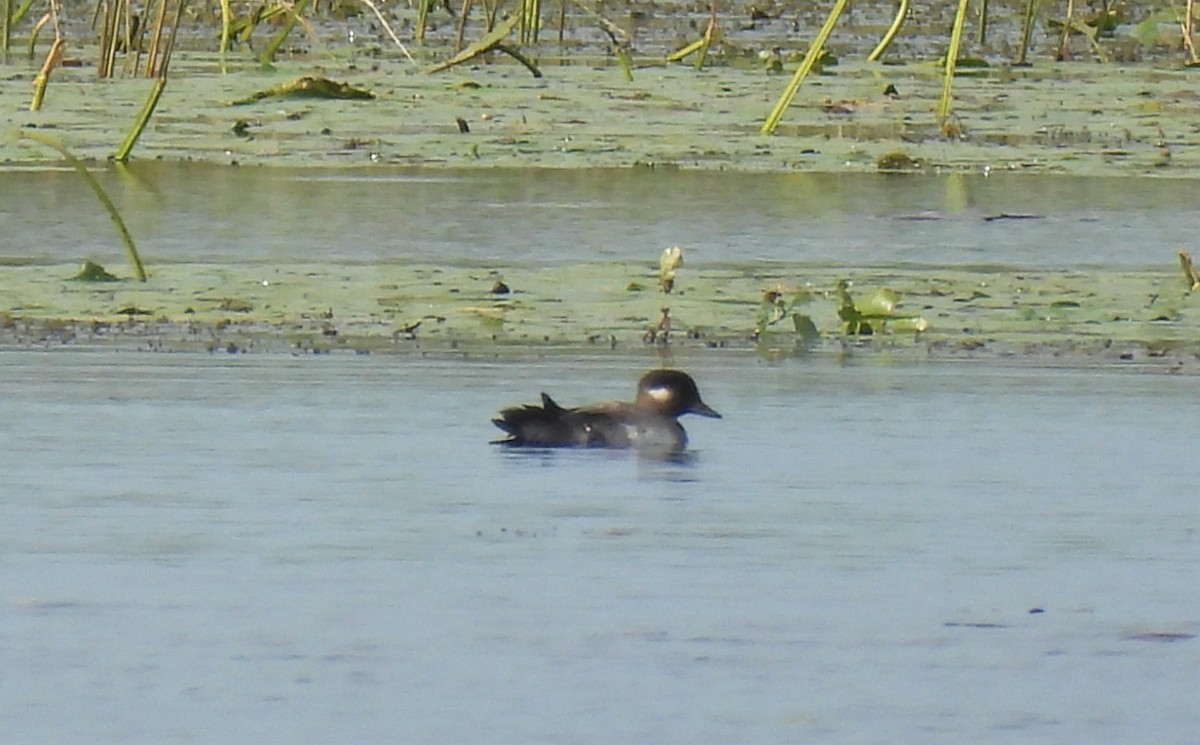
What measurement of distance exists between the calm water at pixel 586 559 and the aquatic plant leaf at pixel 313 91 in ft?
25.6

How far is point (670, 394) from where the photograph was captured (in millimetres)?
7051

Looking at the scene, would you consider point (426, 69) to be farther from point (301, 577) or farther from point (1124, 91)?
point (301, 577)

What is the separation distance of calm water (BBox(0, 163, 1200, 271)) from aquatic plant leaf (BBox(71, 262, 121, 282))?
0.60m

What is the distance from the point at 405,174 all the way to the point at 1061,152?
2.82 m

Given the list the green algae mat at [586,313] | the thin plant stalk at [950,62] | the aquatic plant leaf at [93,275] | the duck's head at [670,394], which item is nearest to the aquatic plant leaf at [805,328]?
the green algae mat at [586,313]

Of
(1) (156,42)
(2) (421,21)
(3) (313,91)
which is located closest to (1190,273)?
(3) (313,91)

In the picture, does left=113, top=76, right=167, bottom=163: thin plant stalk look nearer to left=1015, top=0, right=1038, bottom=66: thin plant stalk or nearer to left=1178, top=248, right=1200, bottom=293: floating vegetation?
left=1178, top=248, right=1200, bottom=293: floating vegetation

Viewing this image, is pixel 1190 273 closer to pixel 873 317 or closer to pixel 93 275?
pixel 873 317

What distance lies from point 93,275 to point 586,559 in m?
3.94

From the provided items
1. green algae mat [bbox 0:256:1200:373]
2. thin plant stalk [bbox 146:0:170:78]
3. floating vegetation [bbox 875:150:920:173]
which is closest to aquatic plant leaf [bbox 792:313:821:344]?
green algae mat [bbox 0:256:1200:373]

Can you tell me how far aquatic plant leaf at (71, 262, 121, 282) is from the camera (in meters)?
9.29

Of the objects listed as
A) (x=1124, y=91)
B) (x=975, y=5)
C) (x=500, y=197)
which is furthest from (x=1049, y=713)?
(x=975, y=5)

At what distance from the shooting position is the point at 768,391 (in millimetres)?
7809

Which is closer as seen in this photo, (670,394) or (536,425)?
(536,425)
